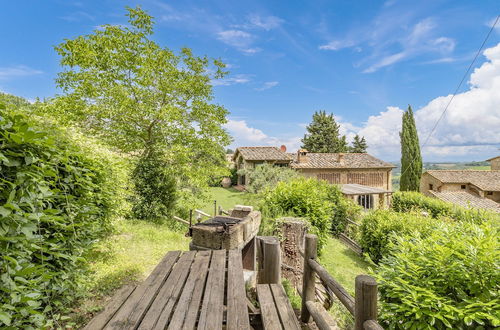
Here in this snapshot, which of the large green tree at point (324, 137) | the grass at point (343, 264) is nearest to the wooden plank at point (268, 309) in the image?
the grass at point (343, 264)

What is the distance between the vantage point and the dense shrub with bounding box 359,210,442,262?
32.9 feet

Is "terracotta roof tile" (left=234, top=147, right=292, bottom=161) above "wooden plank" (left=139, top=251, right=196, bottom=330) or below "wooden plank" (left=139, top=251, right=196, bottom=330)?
above

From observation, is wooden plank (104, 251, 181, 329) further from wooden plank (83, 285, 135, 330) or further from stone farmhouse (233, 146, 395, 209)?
stone farmhouse (233, 146, 395, 209)

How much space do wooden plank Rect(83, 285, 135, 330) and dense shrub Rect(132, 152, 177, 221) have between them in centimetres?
879

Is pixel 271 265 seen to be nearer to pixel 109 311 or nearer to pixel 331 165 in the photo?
pixel 109 311

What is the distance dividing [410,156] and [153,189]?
104ft

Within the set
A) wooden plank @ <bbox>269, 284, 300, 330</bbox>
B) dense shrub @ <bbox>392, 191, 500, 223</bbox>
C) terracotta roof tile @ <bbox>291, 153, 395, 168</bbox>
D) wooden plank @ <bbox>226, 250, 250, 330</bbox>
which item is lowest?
dense shrub @ <bbox>392, 191, 500, 223</bbox>

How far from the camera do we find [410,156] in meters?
30.3

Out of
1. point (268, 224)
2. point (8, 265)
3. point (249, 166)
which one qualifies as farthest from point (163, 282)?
point (249, 166)

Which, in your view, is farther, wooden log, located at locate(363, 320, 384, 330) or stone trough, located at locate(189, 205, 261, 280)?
stone trough, located at locate(189, 205, 261, 280)

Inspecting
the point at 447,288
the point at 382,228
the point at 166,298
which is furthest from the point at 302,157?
the point at 166,298

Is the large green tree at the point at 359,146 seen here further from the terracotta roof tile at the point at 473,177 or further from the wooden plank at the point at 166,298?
the wooden plank at the point at 166,298

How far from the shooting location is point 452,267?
8.46ft

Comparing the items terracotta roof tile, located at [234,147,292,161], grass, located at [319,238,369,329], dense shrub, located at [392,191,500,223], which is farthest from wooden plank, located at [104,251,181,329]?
terracotta roof tile, located at [234,147,292,161]
